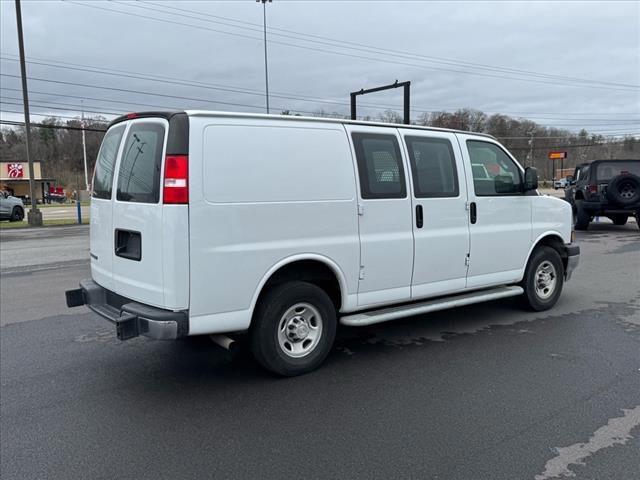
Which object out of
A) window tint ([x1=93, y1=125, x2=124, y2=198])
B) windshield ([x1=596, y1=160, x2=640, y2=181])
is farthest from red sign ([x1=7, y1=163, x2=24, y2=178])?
window tint ([x1=93, y1=125, x2=124, y2=198])

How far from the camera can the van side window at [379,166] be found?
4773mm

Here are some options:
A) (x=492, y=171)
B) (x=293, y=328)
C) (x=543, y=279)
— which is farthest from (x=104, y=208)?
(x=543, y=279)

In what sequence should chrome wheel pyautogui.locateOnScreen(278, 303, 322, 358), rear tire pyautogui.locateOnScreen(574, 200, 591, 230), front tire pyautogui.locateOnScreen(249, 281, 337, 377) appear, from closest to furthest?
front tire pyautogui.locateOnScreen(249, 281, 337, 377) → chrome wheel pyautogui.locateOnScreen(278, 303, 322, 358) → rear tire pyautogui.locateOnScreen(574, 200, 591, 230)

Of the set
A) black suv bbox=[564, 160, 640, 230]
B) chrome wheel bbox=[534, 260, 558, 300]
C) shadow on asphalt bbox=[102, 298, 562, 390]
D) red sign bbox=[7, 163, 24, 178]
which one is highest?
red sign bbox=[7, 163, 24, 178]

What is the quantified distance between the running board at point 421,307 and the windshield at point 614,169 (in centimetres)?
1229

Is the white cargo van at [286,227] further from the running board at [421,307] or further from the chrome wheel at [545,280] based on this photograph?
the chrome wheel at [545,280]

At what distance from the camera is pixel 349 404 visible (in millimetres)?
3979

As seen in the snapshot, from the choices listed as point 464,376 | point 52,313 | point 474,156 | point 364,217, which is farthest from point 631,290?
point 52,313

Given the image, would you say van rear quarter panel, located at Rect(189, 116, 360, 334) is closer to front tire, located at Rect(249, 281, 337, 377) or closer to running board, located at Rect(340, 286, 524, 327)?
front tire, located at Rect(249, 281, 337, 377)

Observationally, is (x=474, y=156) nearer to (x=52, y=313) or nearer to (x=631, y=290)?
(x=631, y=290)

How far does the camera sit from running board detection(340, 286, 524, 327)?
477 cm

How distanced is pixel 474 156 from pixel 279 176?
99.8 inches

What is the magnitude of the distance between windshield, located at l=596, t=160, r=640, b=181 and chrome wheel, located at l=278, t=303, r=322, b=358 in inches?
581

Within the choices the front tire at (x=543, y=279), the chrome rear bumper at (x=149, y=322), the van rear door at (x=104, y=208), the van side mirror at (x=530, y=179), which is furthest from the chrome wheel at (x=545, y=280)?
the van rear door at (x=104, y=208)
